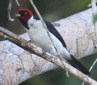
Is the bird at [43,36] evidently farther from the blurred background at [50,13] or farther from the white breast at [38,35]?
the blurred background at [50,13]

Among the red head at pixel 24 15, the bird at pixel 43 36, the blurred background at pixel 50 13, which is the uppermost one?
the red head at pixel 24 15

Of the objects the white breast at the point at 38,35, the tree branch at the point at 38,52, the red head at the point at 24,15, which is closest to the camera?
the tree branch at the point at 38,52

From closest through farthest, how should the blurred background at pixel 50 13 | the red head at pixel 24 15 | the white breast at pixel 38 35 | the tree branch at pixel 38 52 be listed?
the tree branch at pixel 38 52 < the white breast at pixel 38 35 < the red head at pixel 24 15 < the blurred background at pixel 50 13

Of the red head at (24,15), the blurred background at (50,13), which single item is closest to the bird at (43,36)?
the red head at (24,15)

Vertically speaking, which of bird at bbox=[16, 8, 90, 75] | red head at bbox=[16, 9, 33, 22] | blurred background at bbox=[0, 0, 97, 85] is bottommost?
blurred background at bbox=[0, 0, 97, 85]

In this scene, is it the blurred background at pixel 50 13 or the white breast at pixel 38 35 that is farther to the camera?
the blurred background at pixel 50 13

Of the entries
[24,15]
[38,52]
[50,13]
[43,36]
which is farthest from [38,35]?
[50,13]

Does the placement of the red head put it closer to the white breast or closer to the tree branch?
the white breast

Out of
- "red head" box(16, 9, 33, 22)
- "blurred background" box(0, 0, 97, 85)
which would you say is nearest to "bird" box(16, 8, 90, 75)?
"red head" box(16, 9, 33, 22)
